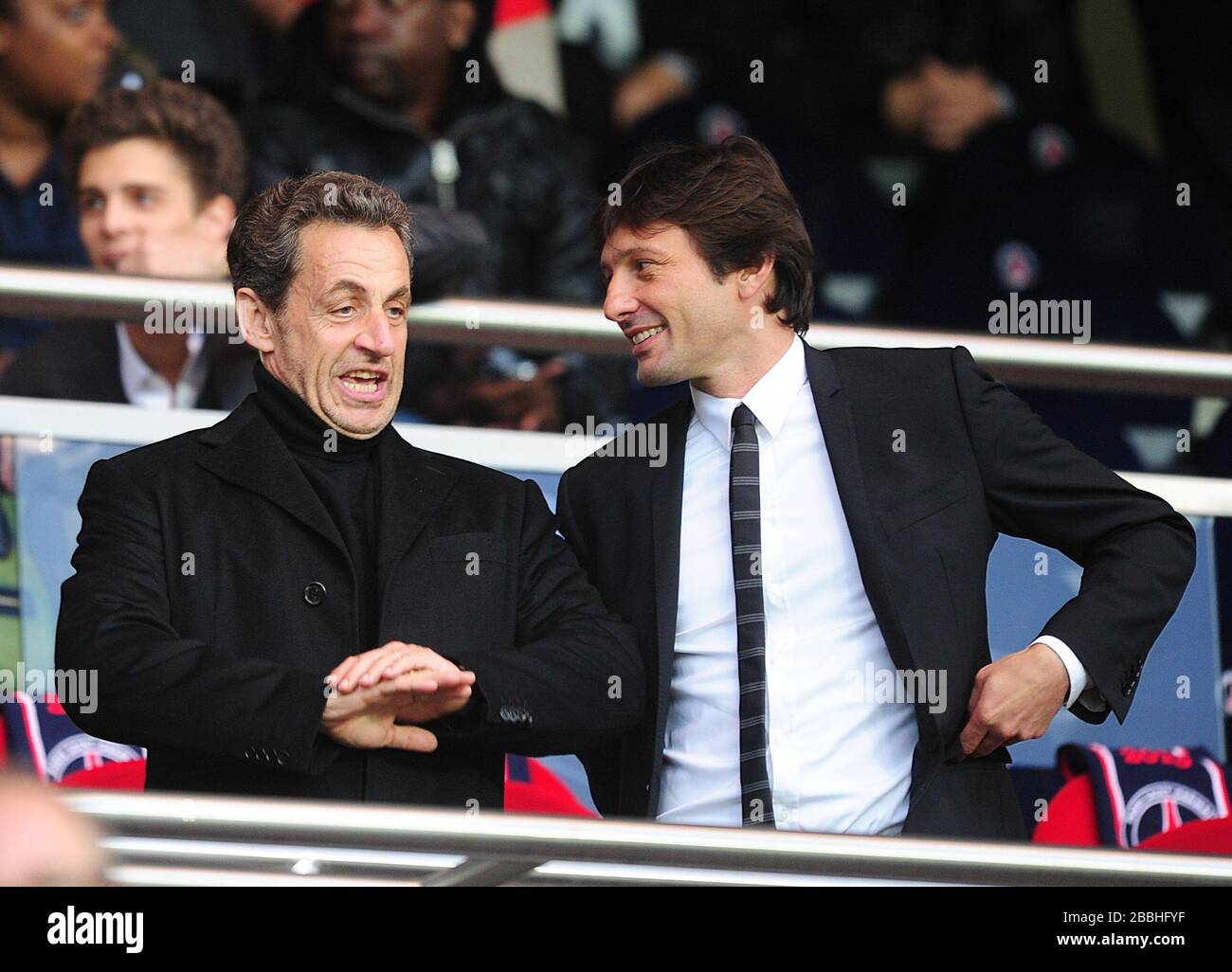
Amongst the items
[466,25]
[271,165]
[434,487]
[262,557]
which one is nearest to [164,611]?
[262,557]

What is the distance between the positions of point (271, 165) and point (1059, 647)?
227cm

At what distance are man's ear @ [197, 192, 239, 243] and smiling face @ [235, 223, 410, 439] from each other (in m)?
1.22

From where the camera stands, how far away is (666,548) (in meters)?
2.64

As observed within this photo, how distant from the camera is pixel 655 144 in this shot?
3000 mm

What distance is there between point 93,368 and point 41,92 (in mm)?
1141

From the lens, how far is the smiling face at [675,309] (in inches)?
112

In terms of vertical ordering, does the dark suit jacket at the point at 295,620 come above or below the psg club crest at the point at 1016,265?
below

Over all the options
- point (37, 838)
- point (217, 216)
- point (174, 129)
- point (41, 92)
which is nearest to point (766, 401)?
point (217, 216)

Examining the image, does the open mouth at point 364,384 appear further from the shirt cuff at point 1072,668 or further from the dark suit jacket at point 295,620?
the shirt cuff at point 1072,668

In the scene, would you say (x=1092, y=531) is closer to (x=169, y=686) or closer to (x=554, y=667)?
(x=554, y=667)

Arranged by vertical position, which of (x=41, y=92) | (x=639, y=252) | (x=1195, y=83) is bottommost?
(x=639, y=252)

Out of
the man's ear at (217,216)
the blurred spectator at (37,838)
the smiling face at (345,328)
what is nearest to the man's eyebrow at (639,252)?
the smiling face at (345,328)

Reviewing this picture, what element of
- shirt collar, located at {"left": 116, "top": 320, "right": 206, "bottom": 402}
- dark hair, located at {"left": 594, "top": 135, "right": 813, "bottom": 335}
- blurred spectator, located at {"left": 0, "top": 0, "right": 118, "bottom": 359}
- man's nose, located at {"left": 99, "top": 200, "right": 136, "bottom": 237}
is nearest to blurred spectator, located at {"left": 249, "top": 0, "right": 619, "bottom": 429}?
blurred spectator, located at {"left": 0, "top": 0, "right": 118, "bottom": 359}

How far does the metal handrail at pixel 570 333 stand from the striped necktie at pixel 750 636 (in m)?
0.42
